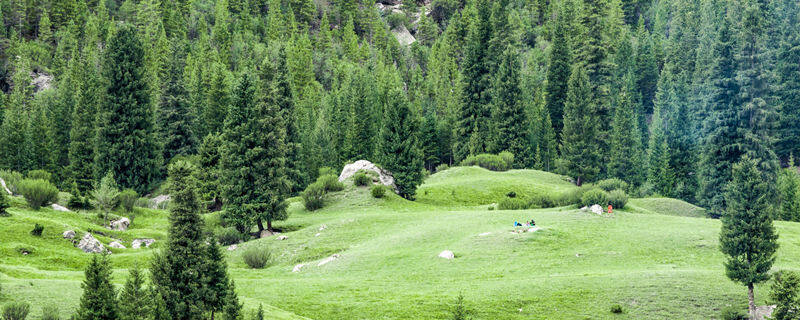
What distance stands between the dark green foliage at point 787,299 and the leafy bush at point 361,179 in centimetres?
5319

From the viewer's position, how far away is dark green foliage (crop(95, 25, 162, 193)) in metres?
94.4

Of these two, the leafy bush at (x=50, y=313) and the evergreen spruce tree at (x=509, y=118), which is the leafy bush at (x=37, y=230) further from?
the evergreen spruce tree at (x=509, y=118)

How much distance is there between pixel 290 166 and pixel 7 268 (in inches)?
1834

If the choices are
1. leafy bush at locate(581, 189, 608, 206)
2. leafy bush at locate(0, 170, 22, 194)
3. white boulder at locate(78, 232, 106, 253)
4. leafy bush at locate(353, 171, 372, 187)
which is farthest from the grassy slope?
leafy bush at locate(353, 171, 372, 187)

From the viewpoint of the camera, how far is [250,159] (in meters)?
69.0

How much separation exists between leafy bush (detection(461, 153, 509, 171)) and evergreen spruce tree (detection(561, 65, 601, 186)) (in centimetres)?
919

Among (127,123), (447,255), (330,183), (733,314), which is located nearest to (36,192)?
(127,123)

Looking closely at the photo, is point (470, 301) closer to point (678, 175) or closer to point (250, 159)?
point (250, 159)

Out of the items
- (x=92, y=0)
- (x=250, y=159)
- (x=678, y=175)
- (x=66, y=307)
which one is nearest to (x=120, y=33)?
(x=250, y=159)

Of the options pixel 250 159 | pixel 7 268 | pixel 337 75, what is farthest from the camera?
pixel 337 75

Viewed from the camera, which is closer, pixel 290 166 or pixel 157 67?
pixel 290 166

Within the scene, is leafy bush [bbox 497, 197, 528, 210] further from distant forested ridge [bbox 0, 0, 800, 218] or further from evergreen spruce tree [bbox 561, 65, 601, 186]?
evergreen spruce tree [bbox 561, 65, 601, 186]

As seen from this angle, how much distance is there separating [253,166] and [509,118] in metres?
52.3

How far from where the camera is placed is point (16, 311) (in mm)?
32312
